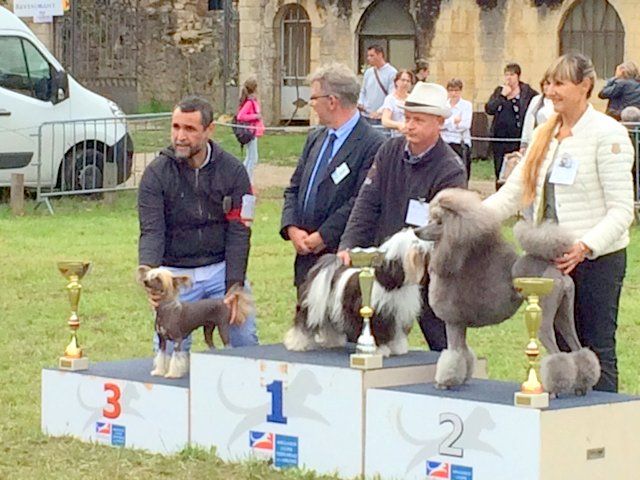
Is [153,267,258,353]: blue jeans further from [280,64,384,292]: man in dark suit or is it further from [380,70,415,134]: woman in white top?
[380,70,415,134]: woman in white top

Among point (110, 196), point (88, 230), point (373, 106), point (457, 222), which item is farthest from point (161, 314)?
point (373, 106)

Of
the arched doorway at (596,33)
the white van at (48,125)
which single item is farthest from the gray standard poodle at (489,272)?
the arched doorway at (596,33)

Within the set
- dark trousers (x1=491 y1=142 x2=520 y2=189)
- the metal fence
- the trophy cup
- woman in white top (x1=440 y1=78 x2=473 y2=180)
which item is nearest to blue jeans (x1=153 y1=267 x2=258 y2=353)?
the trophy cup

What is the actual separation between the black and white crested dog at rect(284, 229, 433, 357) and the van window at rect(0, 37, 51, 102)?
13117 mm

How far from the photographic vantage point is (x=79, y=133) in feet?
67.1

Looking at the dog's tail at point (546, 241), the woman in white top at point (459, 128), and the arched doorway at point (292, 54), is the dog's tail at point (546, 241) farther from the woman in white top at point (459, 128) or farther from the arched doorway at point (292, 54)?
the arched doorway at point (292, 54)

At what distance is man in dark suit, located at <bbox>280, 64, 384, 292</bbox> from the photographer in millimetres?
8438

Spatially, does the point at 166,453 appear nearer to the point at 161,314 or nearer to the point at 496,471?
the point at 161,314

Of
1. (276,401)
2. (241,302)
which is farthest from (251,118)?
(276,401)

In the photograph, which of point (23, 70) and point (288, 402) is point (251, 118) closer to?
Answer: point (23, 70)

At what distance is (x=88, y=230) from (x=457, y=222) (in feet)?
37.5

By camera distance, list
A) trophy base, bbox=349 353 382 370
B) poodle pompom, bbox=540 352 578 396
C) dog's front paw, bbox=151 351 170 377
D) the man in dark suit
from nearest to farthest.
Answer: poodle pompom, bbox=540 352 578 396, trophy base, bbox=349 353 382 370, dog's front paw, bbox=151 351 170 377, the man in dark suit

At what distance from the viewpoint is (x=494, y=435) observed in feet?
22.0

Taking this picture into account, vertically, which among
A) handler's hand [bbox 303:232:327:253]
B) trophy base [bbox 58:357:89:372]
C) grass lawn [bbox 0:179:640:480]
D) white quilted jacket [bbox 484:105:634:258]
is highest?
white quilted jacket [bbox 484:105:634:258]
